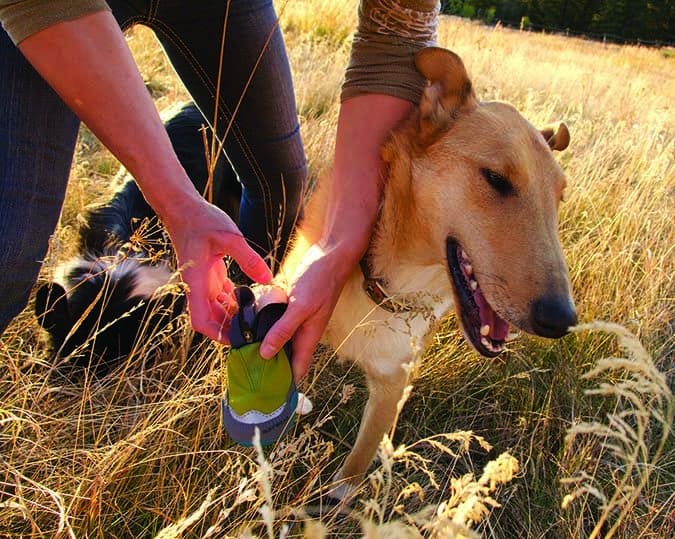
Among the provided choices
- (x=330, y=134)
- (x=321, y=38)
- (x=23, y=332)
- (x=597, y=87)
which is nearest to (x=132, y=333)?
(x=23, y=332)

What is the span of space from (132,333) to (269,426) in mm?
993

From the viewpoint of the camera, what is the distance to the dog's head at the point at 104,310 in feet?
6.42

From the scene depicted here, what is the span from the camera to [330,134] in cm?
350

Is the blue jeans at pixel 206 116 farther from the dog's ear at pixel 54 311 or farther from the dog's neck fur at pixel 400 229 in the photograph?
the dog's ear at pixel 54 311

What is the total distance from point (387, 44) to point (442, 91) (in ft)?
0.79

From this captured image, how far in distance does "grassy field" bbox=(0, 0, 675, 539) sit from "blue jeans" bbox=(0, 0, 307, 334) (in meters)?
0.12

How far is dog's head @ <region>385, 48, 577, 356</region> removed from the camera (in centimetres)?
149

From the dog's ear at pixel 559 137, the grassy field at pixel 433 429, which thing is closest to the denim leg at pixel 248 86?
the grassy field at pixel 433 429

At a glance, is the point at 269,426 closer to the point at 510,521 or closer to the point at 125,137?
the point at 125,137

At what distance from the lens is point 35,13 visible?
1182 millimetres

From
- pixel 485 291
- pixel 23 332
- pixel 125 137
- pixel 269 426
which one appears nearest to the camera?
pixel 125 137

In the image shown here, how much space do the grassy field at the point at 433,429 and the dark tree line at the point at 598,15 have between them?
34.3 meters

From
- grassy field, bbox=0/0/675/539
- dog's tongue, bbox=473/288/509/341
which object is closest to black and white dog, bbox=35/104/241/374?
grassy field, bbox=0/0/675/539

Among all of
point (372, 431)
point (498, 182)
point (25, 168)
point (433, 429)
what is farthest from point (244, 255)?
point (433, 429)
